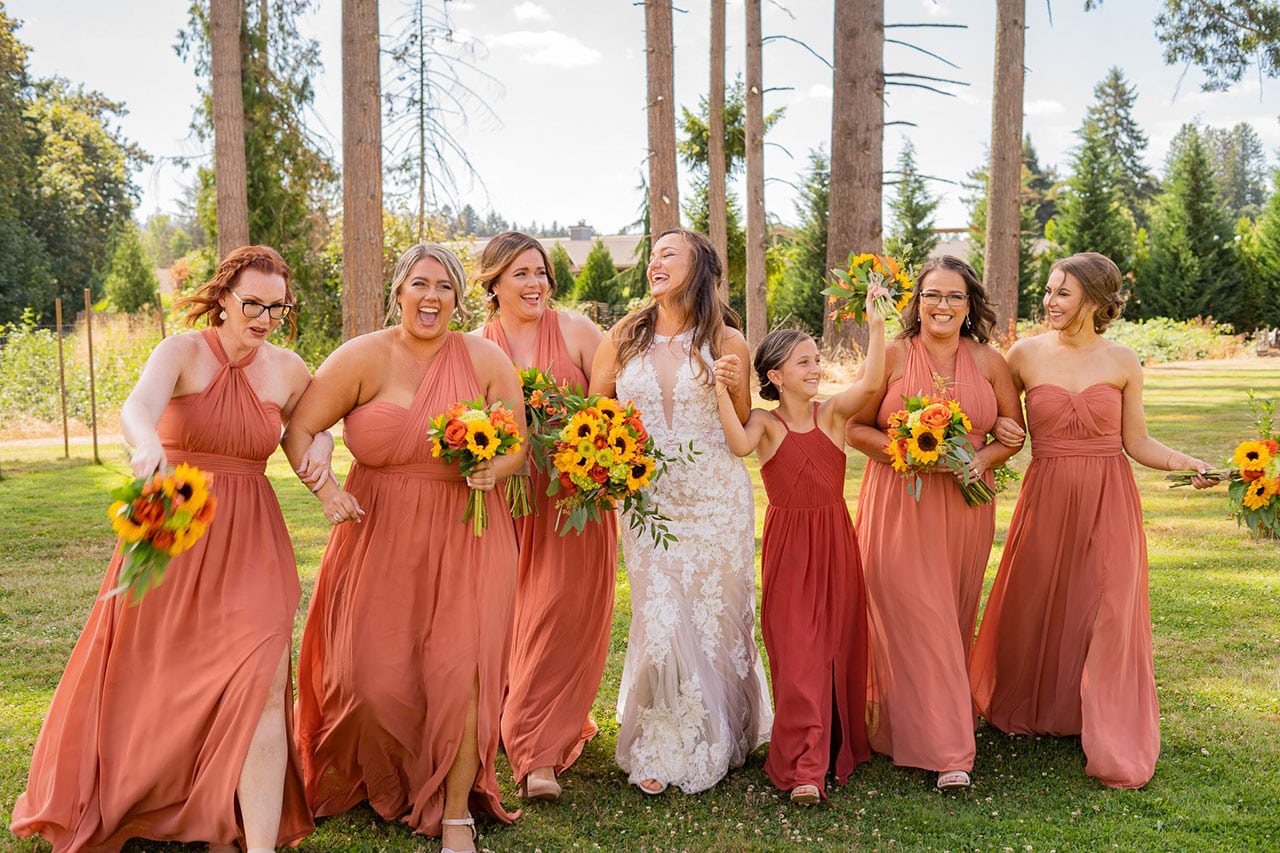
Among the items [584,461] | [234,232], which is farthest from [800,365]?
[234,232]

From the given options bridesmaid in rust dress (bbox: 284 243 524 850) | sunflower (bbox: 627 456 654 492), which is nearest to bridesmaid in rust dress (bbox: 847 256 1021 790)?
sunflower (bbox: 627 456 654 492)

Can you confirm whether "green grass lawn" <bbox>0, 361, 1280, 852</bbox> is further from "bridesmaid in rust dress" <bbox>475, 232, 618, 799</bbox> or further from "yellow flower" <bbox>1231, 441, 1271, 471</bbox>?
"yellow flower" <bbox>1231, 441, 1271, 471</bbox>

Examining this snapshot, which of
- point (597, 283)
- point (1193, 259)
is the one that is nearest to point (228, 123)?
point (597, 283)

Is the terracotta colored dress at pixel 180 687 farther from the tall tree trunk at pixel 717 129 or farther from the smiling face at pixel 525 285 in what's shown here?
the tall tree trunk at pixel 717 129

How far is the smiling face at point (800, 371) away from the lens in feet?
17.0

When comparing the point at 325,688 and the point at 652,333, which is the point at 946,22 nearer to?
the point at 652,333

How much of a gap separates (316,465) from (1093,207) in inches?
1426

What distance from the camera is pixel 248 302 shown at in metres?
4.22

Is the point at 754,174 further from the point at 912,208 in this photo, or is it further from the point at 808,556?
the point at 808,556

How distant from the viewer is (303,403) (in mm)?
4473

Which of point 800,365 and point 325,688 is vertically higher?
point 800,365

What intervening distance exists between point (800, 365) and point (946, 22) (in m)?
9.76

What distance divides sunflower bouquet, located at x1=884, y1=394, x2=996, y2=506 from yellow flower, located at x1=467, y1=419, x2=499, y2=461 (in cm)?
192

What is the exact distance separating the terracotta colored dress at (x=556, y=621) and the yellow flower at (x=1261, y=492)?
2.88m
